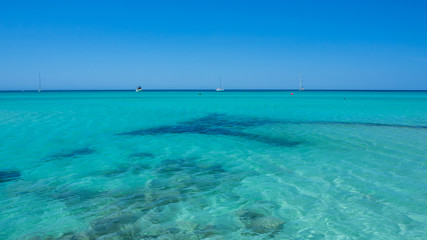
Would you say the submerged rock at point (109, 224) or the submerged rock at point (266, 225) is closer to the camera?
the submerged rock at point (109, 224)

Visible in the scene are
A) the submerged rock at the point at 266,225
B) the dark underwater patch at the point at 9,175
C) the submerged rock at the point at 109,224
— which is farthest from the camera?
the dark underwater patch at the point at 9,175

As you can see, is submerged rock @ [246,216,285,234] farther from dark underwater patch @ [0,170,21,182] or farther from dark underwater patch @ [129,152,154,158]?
dark underwater patch @ [0,170,21,182]

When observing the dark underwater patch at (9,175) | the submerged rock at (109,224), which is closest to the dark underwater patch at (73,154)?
the dark underwater patch at (9,175)

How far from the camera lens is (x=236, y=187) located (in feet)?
21.5

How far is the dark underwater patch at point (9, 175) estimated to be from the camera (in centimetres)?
724

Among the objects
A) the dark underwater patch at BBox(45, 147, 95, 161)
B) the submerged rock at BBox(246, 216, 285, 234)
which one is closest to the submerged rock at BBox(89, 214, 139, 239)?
the submerged rock at BBox(246, 216, 285, 234)

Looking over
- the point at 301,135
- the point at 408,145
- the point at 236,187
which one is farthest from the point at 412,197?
the point at 301,135

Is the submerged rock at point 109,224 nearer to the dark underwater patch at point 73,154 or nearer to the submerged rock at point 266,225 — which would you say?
the submerged rock at point 266,225

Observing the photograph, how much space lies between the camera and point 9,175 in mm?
7617

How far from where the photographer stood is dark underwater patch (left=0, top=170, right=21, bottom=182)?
7.24 m

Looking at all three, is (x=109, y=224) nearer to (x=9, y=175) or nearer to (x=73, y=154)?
(x=9, y=175)

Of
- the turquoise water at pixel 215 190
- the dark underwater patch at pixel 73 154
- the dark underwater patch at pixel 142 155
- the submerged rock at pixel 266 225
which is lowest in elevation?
the submerged rock at pixel 266 225

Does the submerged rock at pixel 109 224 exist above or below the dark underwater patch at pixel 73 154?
below

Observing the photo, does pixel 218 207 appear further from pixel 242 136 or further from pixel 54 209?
pixel 242 136
